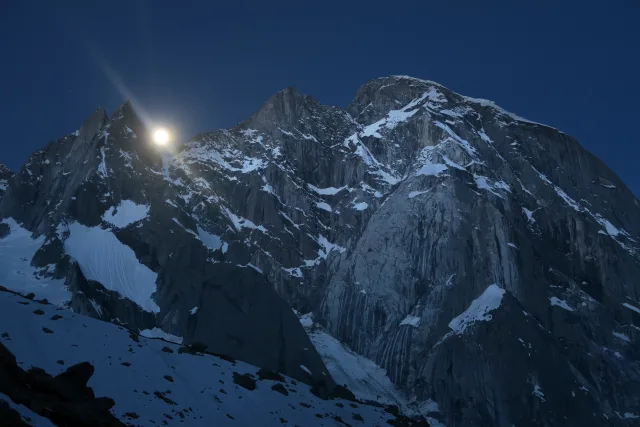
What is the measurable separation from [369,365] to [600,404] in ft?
164

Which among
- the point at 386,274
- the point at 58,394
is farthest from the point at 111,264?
the point at 58,394

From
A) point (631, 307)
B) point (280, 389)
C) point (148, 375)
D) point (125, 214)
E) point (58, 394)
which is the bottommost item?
point (58, 394)

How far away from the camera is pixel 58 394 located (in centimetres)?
4156

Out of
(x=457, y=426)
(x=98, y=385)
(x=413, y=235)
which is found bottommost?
(x=98, y=385)

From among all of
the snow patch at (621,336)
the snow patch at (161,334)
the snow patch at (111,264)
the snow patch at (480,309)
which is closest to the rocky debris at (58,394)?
the snow patch at (161,334)

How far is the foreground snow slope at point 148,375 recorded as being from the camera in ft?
164

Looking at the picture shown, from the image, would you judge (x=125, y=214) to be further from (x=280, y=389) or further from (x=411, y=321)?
(x=280, y=389)

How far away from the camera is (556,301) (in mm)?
164000

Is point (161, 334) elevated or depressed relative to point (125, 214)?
depressed

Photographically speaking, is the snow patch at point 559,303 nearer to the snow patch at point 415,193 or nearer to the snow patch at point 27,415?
the snow patch at point 415,193

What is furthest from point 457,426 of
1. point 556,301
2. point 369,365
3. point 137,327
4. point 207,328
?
point 137,327

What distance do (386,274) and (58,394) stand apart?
13470 centimetres

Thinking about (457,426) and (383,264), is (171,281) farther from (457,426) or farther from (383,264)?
(457,426)

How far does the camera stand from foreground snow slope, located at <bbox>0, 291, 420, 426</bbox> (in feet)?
164
